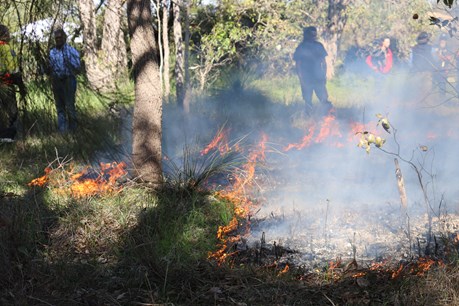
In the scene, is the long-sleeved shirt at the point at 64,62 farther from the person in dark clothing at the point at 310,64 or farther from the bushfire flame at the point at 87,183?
the person in dark clothing at the point at 310,64

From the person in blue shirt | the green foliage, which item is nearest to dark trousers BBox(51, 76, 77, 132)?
the person in blue shirt

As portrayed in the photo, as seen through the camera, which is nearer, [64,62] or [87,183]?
[64,62]

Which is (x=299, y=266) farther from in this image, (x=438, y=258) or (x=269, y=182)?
(x=269, y=182)

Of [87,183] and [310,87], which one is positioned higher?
[310,87]

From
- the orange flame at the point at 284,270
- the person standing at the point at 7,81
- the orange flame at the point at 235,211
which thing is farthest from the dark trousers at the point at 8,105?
the orange flame at the point at 284,270

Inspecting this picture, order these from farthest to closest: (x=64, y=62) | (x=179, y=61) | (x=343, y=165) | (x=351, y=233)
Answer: (x=179, y=61) < (x=343, y=165) < (x=351, y=233) < (x=64, y=62)

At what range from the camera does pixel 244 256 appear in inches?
206

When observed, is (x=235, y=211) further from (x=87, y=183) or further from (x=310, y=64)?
(x=310, y=64)

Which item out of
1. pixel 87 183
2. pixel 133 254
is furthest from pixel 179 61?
pixel 133 254

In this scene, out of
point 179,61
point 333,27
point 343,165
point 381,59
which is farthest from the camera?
point 333,27

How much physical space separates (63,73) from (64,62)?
0.09 metres

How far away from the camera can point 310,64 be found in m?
12.2

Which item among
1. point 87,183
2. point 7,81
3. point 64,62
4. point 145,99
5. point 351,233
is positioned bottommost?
point 351,233

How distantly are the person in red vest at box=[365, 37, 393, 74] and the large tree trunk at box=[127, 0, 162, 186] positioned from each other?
37.4ft
